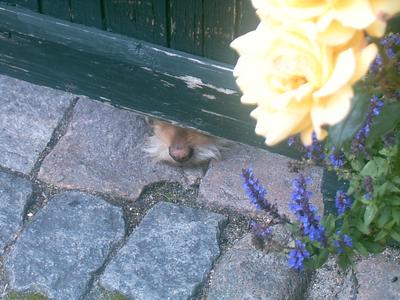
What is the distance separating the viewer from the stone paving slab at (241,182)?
257cm

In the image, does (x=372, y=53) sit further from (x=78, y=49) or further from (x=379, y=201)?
(x=78, y=49)

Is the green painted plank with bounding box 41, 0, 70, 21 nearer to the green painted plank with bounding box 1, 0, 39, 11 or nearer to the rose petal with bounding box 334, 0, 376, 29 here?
the green painted plank with bounding box 1, 0, 39, 11

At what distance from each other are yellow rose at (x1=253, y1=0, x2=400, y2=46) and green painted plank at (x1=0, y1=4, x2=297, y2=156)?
1485mm

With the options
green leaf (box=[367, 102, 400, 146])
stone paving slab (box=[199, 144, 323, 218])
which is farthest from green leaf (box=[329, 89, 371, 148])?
stone paving slab (box=[199, 144, 323, 218])

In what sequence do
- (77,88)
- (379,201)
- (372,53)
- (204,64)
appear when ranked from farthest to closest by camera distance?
(77,88), (204,64), (379,201), (372,53)

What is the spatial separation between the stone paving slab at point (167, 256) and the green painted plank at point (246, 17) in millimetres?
693

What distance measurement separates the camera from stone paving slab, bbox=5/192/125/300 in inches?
91.7

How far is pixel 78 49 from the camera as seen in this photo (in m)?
2.65

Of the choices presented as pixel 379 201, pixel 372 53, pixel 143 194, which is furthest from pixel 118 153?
pixel 372 53

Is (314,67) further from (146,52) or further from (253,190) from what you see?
(146,52)

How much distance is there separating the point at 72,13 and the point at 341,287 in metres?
1.36

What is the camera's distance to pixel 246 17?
2.26 m

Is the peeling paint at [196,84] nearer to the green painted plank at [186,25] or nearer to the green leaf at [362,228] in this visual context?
the green painted plank at [186,25]

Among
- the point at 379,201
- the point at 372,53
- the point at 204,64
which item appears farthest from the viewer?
the point at 204,64
